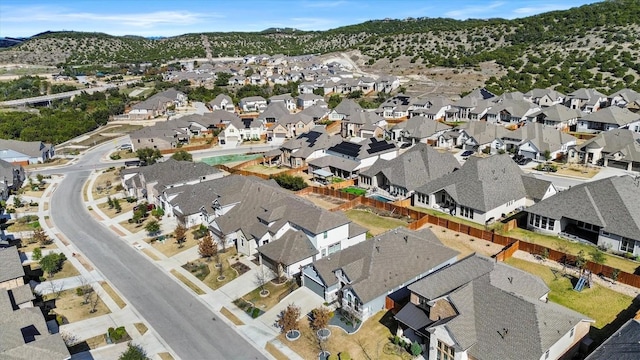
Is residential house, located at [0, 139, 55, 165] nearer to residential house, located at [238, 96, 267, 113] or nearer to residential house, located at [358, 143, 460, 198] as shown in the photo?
residential house, located at [238, 96, 267, 113]

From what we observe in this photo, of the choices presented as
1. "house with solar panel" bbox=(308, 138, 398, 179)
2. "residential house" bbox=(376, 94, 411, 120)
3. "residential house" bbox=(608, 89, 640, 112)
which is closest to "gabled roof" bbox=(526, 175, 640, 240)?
"house with solar panel" bbox=(308, 138, 398, 179)

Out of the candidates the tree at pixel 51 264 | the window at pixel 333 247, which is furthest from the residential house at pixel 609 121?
the tree at pixel 51 264

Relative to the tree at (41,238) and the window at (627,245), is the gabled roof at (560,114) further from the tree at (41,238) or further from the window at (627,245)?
the tree at (41,238)

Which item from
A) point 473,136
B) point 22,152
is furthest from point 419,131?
point 22,152

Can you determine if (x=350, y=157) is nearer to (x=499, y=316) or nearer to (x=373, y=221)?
(x=373, y=221)

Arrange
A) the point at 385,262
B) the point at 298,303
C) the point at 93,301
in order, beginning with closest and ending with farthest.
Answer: the point at 385,262 → the point at 298,303 → the point at 93,301

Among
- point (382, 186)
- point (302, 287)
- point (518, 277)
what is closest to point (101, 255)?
point (302, 287)
